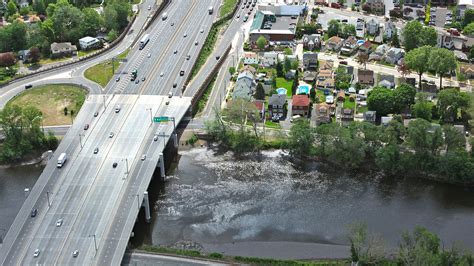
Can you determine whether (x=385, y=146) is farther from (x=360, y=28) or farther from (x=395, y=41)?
(x=360, y=28)

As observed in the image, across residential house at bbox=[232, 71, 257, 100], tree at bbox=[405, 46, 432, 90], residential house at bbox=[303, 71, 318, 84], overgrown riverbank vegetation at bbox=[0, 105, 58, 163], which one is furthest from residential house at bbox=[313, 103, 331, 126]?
overgrown riverbank vegetation at bbox=[0, 105, 58, 163]

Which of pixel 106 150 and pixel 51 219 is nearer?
pixel 51 219

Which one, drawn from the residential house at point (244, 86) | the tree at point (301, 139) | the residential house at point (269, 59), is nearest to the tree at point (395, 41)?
the residential house at point (269, 59)

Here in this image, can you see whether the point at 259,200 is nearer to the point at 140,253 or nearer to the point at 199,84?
the point at 140,253

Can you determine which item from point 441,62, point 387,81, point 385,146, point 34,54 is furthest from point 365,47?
point 34,54

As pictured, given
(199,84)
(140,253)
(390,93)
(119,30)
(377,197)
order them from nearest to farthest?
1. (140,253)
2. (377,197)
3. (390,93)
4. (199,84)
5. (119,30)

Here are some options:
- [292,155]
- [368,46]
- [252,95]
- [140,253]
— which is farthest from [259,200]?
[368,46]
